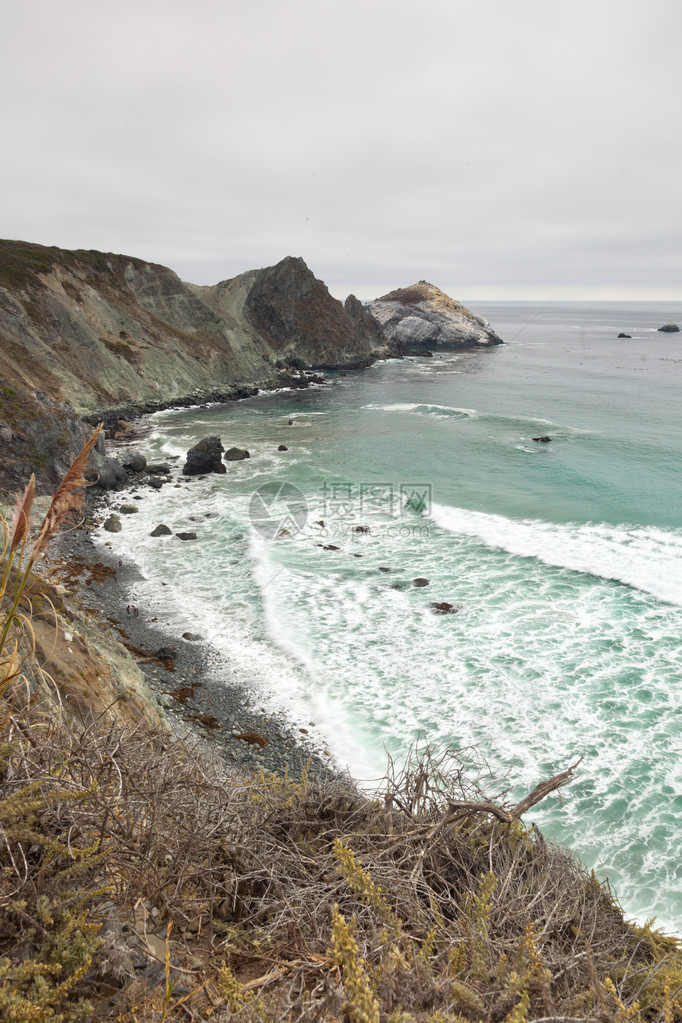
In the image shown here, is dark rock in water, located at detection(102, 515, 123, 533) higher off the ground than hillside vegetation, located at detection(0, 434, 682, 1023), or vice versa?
hillside vegetation, located at detection(0, 434, 682, 1023)

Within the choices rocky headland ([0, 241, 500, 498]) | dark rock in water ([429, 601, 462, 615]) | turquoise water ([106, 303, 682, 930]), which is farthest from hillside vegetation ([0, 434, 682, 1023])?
rocky headland ([0, 241, 500, 498])

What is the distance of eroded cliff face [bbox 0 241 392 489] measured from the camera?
2575 cm

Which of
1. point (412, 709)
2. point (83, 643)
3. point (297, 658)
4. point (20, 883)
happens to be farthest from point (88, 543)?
point (20, 883)

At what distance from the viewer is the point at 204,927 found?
2988mm

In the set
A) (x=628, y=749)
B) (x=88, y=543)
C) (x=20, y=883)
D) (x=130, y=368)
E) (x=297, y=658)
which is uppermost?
(x=130, y=368)

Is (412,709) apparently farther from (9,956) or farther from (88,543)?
(88,543)

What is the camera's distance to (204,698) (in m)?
11.4

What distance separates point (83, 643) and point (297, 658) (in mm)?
5638

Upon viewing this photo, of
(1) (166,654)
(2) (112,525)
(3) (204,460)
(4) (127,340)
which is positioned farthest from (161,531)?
(4) (127,340)

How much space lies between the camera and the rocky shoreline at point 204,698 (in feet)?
32.7

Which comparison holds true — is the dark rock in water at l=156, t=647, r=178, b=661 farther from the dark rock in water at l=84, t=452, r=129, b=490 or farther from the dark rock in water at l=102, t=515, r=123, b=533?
the dark rock in water at l=84, t=452, r=129, b=490

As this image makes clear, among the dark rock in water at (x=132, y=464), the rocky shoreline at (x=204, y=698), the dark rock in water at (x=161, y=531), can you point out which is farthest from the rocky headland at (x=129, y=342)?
the rocky shoreline at (x=204, y=698)

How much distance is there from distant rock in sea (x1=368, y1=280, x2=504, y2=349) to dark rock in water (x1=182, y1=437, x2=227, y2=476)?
75.6 metres

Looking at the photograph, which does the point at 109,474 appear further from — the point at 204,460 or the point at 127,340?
the point at 127,340
